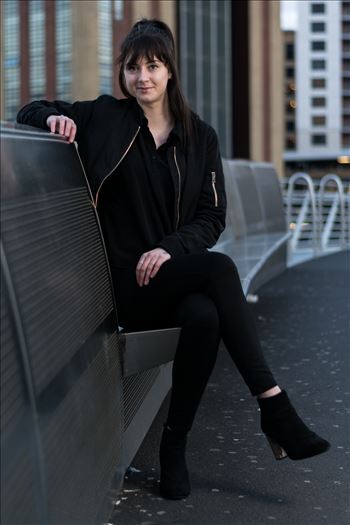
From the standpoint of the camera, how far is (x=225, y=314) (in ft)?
10.6

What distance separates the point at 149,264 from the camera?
340cm

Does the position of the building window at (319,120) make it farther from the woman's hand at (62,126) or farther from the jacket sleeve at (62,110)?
the woman's hand at (62,126)

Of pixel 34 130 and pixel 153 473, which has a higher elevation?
pixel 34 130

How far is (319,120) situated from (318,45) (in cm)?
964

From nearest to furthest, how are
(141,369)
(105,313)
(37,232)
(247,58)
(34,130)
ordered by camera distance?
(37,232)
(34,130)
(105,313)
(141,369)
(247,58)

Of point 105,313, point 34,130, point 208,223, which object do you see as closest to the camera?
point 34,130

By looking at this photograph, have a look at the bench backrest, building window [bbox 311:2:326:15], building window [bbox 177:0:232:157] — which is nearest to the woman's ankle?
the bench backrest

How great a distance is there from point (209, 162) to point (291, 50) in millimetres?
130568

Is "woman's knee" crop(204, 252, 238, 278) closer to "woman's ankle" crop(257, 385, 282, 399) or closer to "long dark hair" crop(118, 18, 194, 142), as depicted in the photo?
"woman's ankle" crop(257, 385, 282, 399)

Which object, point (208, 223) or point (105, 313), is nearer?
point (105, 313)

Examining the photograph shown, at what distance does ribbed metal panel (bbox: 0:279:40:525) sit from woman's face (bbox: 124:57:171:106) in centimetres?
172

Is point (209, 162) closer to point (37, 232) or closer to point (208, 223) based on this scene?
point (208, 223)

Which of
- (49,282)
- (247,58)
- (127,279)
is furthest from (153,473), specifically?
(247,58)

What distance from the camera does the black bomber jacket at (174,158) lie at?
3479mm
